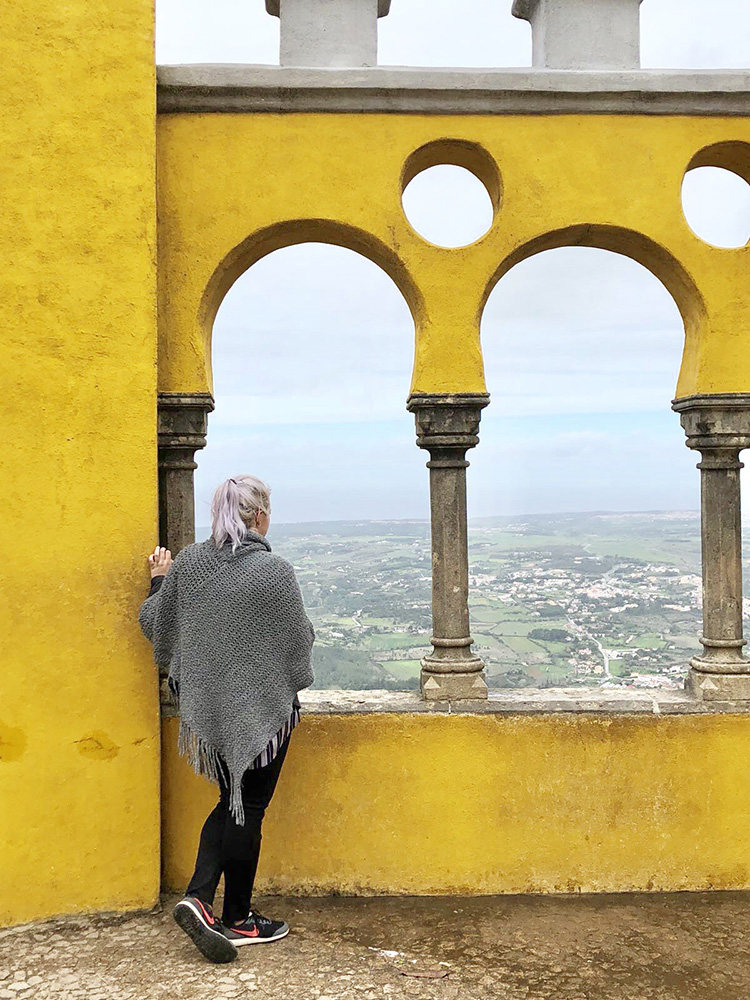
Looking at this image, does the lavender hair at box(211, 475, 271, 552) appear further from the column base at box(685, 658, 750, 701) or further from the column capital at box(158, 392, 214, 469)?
the column base at box(685, 658, 750, 701)

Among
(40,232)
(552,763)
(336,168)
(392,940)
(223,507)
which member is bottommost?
(392,940)

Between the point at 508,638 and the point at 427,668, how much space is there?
5.44 ft

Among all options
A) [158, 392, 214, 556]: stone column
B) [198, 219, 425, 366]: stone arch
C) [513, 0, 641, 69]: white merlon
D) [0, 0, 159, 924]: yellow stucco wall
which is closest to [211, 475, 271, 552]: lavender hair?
[0, 0, 159, 924]: yellow stucco wall

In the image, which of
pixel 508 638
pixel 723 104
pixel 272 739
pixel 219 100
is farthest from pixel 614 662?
pixel 219 100

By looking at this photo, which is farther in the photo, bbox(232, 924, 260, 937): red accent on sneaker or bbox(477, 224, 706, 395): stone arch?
bbox(477, 224, 706, 395): stone arch

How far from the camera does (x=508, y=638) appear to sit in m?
5.18

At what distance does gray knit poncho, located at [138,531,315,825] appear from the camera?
115 inches

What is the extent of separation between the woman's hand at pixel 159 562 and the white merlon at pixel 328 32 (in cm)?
198

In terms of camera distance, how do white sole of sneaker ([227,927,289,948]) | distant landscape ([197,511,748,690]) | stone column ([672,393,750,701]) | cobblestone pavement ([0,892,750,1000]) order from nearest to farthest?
1. cobblestone pavement ([0,892,750,1000])
2. white sole of sneaker ([227,927,289,948])
3. stone column ([672,393,750,701])
4. distant landscape ([197,511,748,690])

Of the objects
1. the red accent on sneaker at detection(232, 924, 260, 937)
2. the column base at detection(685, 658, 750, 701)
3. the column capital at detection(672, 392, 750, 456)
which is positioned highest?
the column capital at detection(672, 392, 750, 456)

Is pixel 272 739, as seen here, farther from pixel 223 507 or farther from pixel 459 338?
pixel 459 338

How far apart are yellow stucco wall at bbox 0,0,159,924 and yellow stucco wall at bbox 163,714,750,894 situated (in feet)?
1.19

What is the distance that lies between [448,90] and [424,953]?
314 cm

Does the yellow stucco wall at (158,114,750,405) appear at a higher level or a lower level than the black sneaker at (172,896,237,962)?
higher
